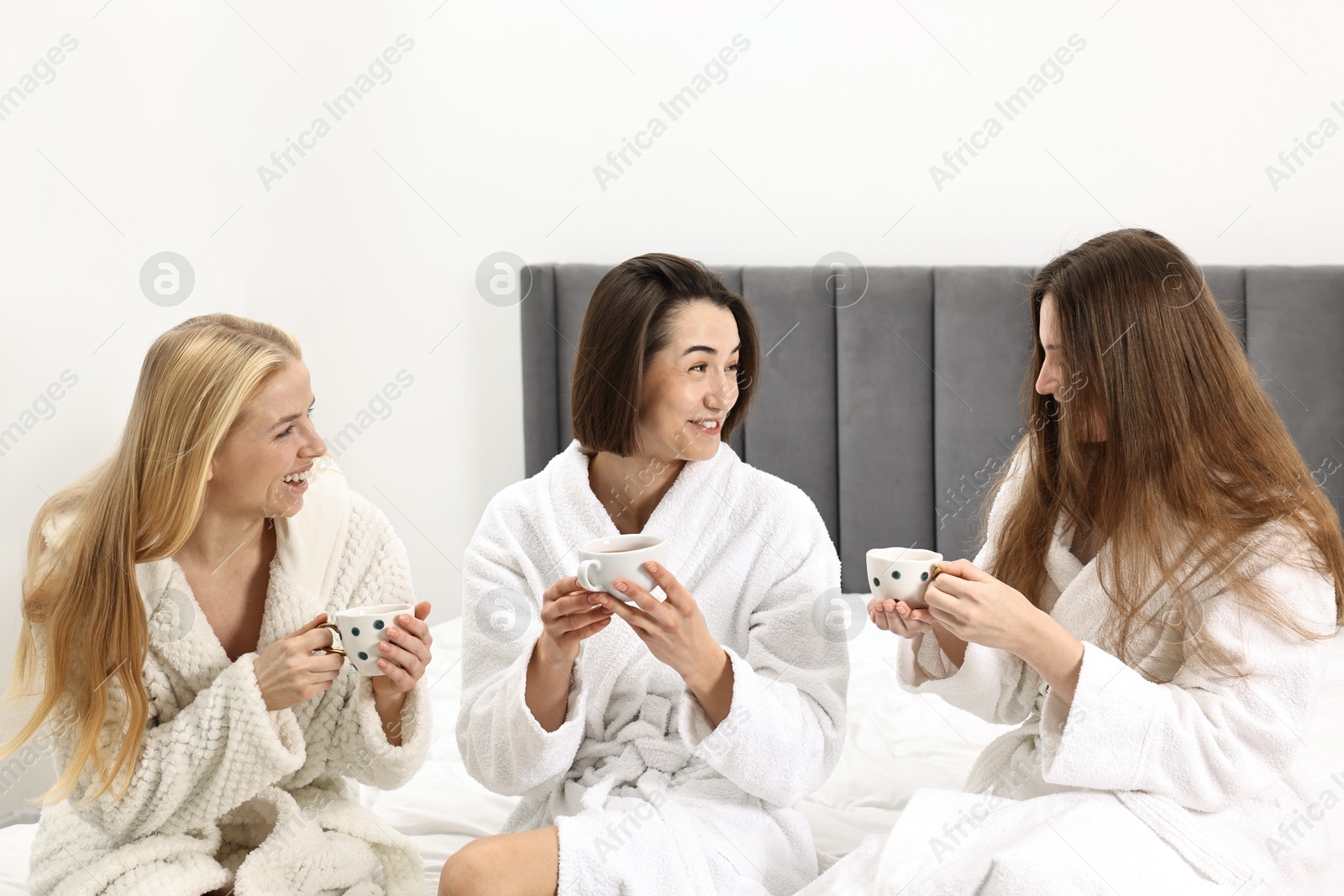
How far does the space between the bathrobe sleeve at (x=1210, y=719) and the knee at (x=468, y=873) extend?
2.21ft

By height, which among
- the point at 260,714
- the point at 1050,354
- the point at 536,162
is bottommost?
the point at 260,714

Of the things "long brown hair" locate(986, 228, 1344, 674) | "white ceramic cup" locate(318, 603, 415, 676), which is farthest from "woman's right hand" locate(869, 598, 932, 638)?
"white ceramic cup" locate(318, 603, 415, 676)

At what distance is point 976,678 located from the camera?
1.50 m

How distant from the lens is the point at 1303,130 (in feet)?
8.85

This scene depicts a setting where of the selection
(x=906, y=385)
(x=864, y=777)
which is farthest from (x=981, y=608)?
(x=906, y=385)

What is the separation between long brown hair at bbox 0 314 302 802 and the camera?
1379 mm

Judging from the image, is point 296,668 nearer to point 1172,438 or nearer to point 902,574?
point 902,574

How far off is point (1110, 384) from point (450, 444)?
7.31 ft

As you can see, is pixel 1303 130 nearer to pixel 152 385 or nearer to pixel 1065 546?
pixel 1065 546

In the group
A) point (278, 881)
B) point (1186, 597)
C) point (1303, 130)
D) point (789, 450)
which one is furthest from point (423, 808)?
point (1303, 130)

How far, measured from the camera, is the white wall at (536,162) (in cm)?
237

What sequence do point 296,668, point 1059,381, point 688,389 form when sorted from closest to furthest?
point 296,668
point 1059,381
point 688,389

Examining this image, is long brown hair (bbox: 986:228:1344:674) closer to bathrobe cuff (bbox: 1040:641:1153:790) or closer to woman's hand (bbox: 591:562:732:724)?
bathrobe cuff (bbox: 1040:641:1153:790)

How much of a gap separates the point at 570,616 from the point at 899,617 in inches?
16.1
